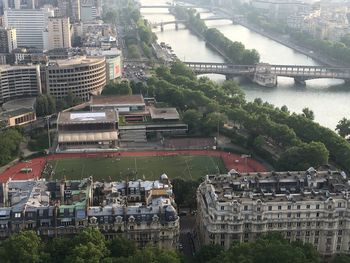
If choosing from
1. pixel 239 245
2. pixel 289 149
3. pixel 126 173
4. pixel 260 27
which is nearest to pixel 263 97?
pixel 289 149

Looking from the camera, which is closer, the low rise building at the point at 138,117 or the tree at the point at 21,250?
the tree at the point at 21,250

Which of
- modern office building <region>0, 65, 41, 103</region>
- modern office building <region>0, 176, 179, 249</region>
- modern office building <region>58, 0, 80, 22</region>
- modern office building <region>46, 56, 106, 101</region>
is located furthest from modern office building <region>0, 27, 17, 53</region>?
modern office building <region>0, 176, 179, 249</region>

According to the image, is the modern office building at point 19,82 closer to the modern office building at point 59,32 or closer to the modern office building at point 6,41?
the modern office building at point 6,41

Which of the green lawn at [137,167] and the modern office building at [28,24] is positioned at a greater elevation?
the modern office building at [28,24]

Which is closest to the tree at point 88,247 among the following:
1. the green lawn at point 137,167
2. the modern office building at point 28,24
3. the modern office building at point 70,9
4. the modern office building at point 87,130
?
the green lawn at point 137,167

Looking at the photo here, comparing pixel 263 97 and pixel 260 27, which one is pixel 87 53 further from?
pixel 260 27

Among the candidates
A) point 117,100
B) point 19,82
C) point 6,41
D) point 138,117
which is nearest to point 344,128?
point 138,117

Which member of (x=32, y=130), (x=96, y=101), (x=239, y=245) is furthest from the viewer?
(x=96, y=101)
